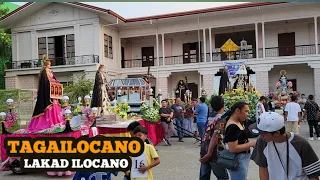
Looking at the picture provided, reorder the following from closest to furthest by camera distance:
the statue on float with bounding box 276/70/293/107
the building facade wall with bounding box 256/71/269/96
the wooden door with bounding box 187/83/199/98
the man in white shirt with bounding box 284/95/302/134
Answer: the man in white shirt with bounding box 284/95/302/134
the statue on float with bounding box 276/70/293/107
the building facade wall with bounding box 256/71/269/96
the wooden door with bounding box 187/83/199/98

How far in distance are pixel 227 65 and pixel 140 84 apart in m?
9.53

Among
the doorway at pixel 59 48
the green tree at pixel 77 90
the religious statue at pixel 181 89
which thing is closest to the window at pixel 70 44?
the doorway at pixel 59 48

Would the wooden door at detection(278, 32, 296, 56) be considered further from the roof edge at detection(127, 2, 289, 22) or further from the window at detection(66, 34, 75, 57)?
the window at detection(66, 34, 75, 57)

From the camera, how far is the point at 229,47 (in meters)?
25.4

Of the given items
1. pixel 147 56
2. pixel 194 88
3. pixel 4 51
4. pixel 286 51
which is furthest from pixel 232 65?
pixel 4 51

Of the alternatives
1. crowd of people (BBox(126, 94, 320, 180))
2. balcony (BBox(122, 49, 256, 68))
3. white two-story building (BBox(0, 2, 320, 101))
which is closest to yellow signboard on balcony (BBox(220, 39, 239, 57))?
balcony (BBox(122, 49, 256, 68))

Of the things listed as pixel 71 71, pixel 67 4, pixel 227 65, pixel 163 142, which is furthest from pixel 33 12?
pixel 163 142

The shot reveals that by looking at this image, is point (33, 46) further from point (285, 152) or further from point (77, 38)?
point (285, 152)

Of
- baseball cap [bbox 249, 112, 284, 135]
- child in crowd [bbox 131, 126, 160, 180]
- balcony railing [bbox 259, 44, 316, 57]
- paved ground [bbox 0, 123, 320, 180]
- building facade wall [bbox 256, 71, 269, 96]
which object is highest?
balcony railing [bbox 259, 44, 316, 57]

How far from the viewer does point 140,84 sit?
16.4 m

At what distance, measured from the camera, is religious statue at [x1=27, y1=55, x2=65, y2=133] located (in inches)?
325

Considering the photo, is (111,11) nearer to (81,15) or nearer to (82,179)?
(81,15)

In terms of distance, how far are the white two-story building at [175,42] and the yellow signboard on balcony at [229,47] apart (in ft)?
1.43

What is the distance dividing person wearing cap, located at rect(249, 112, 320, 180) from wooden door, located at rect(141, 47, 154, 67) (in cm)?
2536
